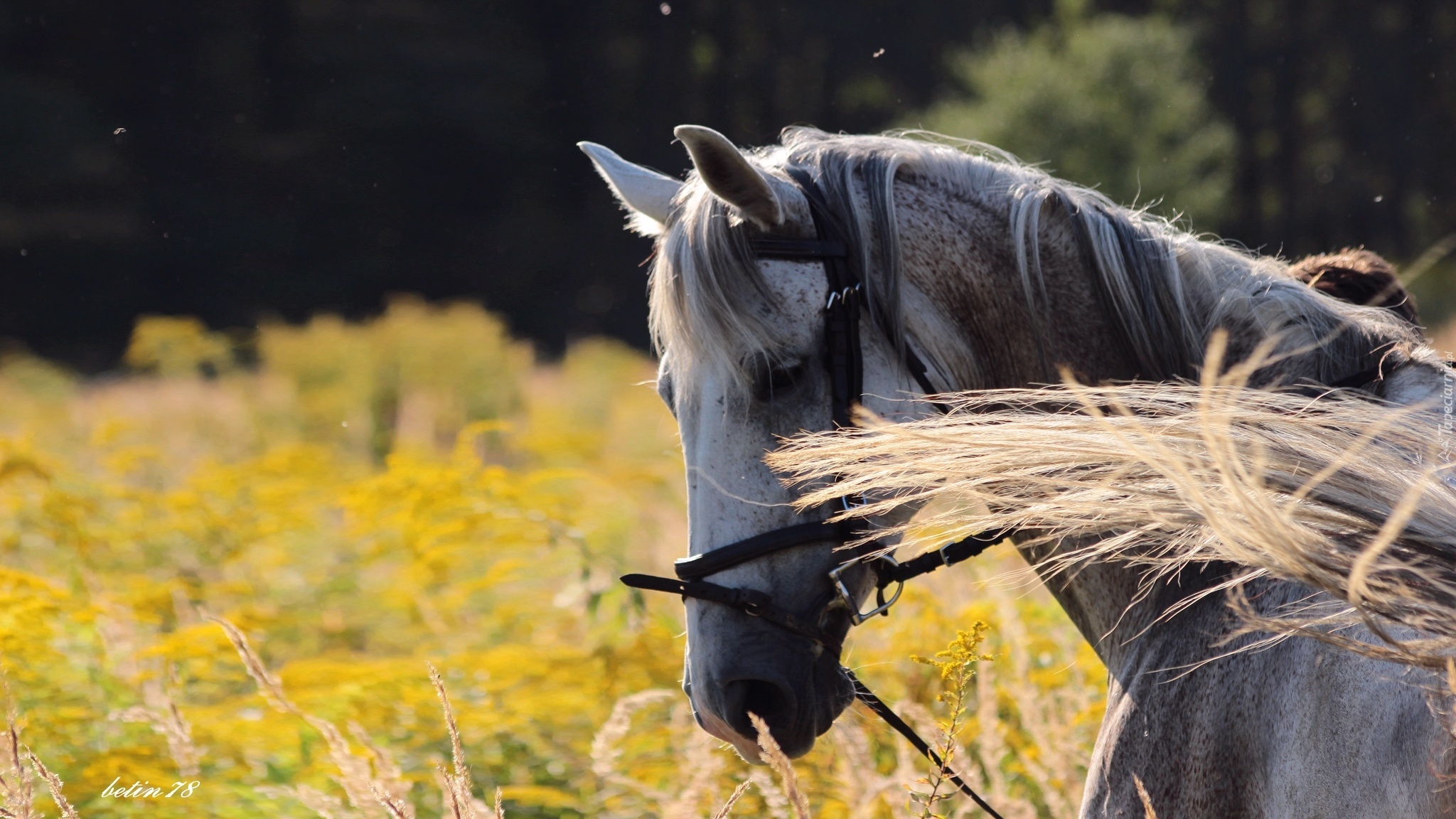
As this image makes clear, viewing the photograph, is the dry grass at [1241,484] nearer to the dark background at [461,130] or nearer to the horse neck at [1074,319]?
the horse neck at [1074,319]

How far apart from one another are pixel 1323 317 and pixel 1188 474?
951mm

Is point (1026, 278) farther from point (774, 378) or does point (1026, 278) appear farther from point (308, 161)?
point (308, 161)

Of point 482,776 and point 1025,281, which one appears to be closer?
point 1025,281

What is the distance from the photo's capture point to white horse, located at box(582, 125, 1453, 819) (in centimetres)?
163

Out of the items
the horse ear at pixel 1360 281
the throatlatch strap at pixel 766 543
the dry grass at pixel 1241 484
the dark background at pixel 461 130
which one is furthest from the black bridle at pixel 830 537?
the dark background at pixel 461 130

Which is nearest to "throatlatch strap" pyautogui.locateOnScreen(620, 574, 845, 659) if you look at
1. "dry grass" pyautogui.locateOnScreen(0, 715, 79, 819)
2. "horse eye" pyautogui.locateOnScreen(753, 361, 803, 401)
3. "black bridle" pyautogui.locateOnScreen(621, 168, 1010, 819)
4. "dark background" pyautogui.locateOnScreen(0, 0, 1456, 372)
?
"black bridle" pyautogui.locateOnScreen(621, 168, 1010, 819)

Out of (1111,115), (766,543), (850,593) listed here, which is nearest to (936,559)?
(850,593)

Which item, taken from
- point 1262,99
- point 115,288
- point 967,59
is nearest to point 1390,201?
point 1262,99

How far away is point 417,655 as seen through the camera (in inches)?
149

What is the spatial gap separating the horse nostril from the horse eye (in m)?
0.46

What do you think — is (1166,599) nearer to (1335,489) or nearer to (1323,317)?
(1323,317)

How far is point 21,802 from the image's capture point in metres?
1.61

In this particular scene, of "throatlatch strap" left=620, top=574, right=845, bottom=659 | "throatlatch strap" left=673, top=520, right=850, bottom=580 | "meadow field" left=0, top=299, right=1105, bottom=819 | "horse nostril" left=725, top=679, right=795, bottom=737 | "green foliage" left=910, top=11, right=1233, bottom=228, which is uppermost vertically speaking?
"green foliage" left=910, top=11, right=1233, bottom=228

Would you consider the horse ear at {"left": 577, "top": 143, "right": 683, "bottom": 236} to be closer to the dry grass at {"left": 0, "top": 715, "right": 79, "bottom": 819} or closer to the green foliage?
the dry grass at {"left": 0, "top": 715, "right": 79, "bottom": 819}
